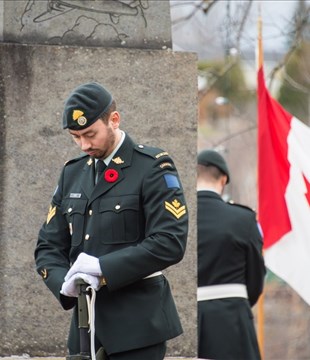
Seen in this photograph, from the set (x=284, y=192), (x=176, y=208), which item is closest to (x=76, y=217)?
(x=176, y=208)

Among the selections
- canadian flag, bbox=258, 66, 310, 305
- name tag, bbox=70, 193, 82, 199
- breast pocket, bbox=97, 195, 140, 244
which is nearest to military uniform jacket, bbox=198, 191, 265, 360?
canadian flag, bbox=258, 66, 310, 305

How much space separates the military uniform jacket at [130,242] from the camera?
5402 mm

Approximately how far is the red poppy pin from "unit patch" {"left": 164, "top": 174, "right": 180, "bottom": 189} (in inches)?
8.3

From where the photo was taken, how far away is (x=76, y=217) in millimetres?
5617

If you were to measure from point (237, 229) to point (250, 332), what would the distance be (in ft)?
2.49

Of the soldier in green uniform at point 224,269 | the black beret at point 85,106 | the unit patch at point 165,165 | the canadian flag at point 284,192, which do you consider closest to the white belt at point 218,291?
the soldier in green uniform at point 224,269

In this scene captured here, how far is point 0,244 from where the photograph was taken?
677cm

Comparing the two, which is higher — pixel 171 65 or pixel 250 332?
pixel 171 65

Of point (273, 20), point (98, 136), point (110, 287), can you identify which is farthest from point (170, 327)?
point (273, 20)

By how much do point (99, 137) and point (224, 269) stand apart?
329 centimetres

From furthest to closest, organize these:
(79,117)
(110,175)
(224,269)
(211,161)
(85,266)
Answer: (211,161) < (224,269) < (110,175) < (79,117) < (85,266)

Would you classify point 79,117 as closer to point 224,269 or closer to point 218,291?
point 224,269

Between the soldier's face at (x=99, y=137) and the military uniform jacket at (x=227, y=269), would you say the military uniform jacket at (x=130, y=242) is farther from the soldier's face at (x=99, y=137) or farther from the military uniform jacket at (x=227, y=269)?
the military uniform jacket at (x=227, y=269)

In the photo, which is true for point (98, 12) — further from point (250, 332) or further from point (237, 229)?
point (250, 332)
